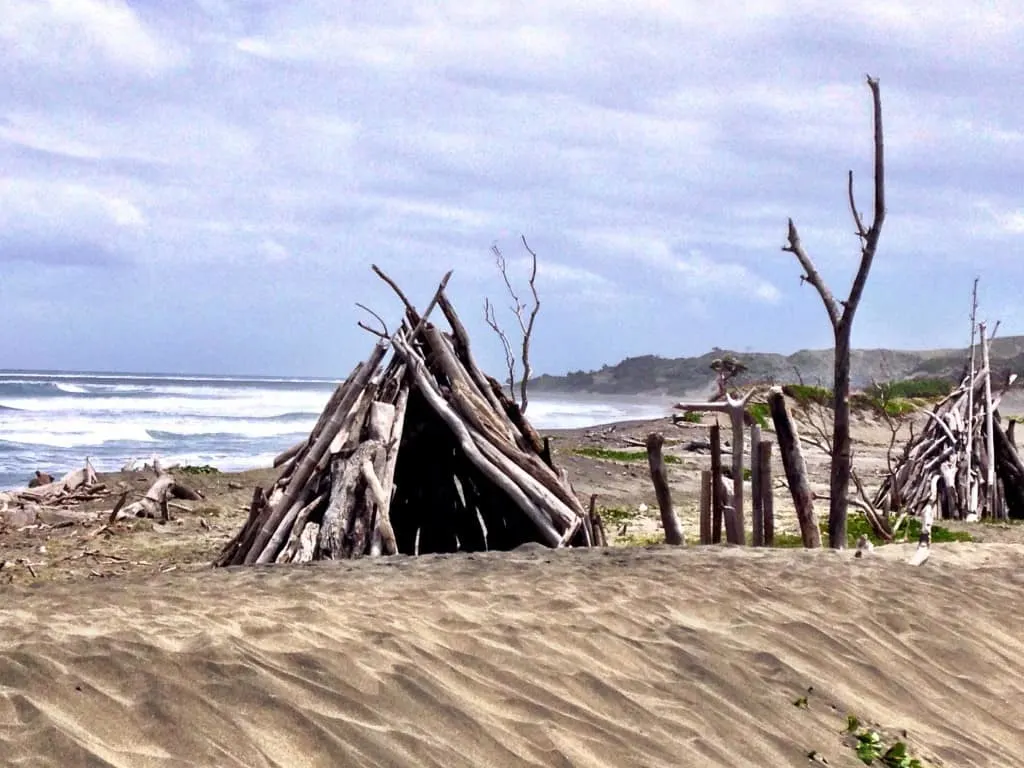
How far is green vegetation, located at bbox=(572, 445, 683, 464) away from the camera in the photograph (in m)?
19.7

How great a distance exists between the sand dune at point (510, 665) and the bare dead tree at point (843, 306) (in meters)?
1.15

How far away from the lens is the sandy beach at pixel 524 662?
3416mm

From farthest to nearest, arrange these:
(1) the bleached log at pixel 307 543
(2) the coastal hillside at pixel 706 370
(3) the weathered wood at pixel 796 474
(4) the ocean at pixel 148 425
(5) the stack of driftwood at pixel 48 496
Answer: (2) the coastal hillside at pixel 706 370 → (4) the ocean at pixel 148 425 → (5) the stack of driftwood at pixel 48 496 → (3) the weathered wood at pixel 796 474 → (1) the bleached log at pixel 307 543

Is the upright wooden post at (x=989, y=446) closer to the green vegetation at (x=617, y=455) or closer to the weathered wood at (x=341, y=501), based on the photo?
the green vegetation at (x=617, y=455)

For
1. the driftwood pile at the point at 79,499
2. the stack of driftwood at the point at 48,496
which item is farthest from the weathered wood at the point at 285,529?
the stack of driftwood at the point at 48,496

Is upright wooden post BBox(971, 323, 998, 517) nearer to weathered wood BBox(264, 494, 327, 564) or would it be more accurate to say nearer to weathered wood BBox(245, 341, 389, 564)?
weathered wood BBox(245, 341, 389, 564)

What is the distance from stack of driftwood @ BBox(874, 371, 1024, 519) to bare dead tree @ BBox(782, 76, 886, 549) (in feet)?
15.4

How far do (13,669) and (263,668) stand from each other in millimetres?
804

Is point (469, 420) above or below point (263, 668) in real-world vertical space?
above

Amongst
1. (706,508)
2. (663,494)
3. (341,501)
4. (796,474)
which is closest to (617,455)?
(706,508)

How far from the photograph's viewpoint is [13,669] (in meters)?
3.51

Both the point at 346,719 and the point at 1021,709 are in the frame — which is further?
the point at 1021,709

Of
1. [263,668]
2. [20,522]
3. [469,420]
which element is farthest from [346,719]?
[20,522]

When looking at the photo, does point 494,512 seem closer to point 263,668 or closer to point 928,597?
point 928,597
